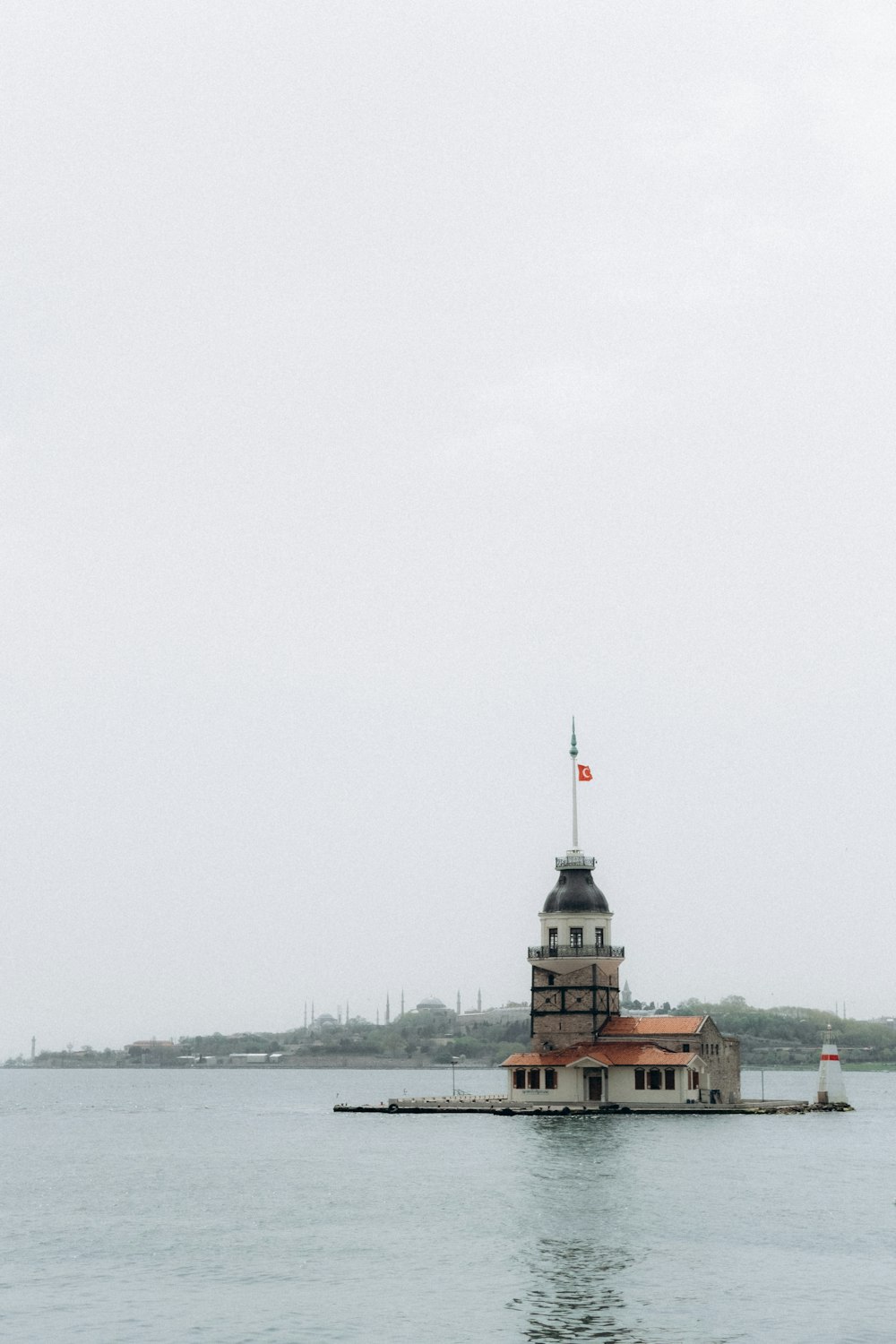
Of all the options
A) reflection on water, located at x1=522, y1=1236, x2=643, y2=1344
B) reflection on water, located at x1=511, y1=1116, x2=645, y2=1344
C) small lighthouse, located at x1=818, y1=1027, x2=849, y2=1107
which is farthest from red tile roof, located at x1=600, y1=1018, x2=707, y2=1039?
reflection on water, located at x1=522, y1=1236, x2=643, y2=1344

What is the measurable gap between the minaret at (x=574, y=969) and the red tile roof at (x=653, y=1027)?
805 mm

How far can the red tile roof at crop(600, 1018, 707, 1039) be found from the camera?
11200cm

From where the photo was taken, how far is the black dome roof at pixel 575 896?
115 metres

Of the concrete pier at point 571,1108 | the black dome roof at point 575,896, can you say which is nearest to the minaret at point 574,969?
the black dome roof at point 575,896

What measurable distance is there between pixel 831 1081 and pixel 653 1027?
62.9ft

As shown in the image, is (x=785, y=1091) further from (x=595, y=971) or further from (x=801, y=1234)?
(x=801, y=1234)

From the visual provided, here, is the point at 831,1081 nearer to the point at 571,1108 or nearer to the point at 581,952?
the point at 581,952

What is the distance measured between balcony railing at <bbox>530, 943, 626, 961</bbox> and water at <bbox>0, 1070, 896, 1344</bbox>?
11153 millimetres

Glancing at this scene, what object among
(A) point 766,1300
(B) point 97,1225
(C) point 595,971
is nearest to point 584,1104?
(C) point 595,971

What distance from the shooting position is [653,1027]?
112 meters

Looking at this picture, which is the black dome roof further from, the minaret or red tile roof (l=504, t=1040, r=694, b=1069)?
red tile roof (l=504, t=1040, r=694, b=1069)

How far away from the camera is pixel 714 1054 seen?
380ft

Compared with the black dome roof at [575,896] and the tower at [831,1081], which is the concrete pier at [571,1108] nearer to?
the tower at [831,1081]

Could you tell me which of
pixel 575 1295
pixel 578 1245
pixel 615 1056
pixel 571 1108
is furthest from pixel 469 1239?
pixel 615 1056
